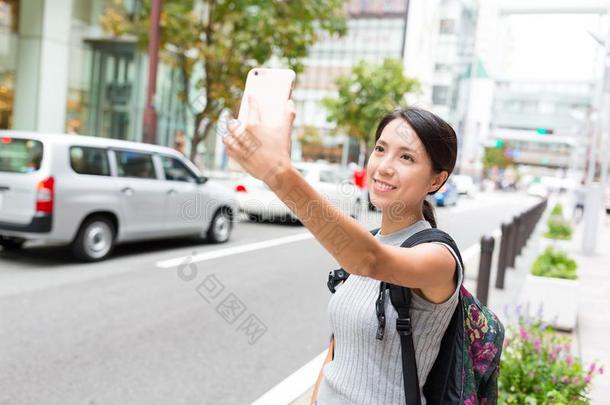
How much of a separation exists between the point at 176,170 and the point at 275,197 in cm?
384

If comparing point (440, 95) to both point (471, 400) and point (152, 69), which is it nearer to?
point (152, 69)

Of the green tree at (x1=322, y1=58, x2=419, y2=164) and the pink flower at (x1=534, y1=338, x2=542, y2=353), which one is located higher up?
the green tree at (x1=322, y1=58, x2=419, y2=164)

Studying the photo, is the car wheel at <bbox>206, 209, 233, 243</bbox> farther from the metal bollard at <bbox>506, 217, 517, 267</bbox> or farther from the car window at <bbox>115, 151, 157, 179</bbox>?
the metal bollard at <bbox>506, 217, 517, 267</bbox>

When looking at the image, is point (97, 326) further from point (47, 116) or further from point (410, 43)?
point (410, 43)

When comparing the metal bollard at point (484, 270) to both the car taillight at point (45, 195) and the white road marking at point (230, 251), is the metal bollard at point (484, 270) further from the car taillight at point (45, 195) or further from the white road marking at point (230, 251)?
the car taillight at point (45, 195)

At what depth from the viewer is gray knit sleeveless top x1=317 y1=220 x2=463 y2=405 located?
142 cm

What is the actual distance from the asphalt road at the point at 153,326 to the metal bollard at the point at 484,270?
1.62 meters

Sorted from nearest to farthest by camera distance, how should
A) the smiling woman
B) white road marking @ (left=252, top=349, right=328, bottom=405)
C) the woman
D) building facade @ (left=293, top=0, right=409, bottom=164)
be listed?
the woman → the smiling woman → white road marking @ (left=252, top=349, right=328, bottom=405) → building facade @ (left=293, top=0, right=409, bottom=164)

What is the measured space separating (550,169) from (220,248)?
330 ft

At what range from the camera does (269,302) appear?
603 cm

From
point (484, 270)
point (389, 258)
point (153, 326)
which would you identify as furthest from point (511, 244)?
point (389, 258)

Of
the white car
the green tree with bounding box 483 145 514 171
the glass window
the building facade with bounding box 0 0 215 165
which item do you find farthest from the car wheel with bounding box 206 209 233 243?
the green tree with bounding box 483 145 514 171

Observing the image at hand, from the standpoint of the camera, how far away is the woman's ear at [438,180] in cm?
148

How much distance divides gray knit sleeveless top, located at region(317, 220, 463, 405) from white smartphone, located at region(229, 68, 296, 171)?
60 cm
